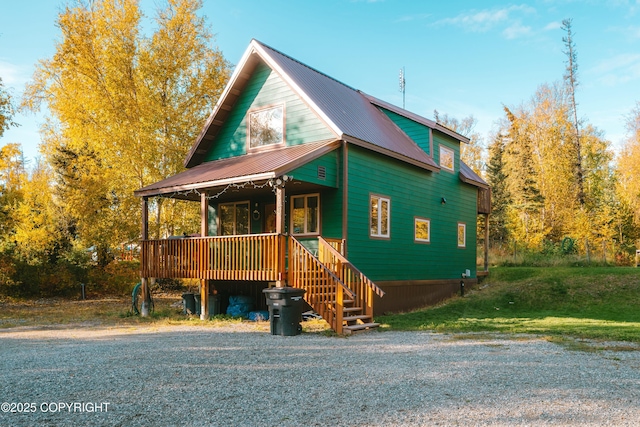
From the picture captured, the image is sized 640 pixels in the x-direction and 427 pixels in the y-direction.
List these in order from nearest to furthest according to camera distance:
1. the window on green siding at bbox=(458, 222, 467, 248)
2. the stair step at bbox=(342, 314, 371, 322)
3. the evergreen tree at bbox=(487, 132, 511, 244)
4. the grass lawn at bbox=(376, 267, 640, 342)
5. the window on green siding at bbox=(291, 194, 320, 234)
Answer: the stair step at bbox=(342, 314, 371, 322) → the grass lawn at bbox=(376, 267, 640, 342) → the window on green siding at bbox=(291, 194, 320, 234) → the window on green siding at bbox=(458, 222, 467, 248) → the evergreen tree at bbox=(487, 132, 511, 244)

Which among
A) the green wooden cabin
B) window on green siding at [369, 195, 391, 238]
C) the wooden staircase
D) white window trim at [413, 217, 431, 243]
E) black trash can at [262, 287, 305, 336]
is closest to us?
black trash can at [262, 287, 305, 336]

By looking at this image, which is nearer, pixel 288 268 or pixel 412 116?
pixel 288 268

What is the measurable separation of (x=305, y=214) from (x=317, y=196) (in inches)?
28.3

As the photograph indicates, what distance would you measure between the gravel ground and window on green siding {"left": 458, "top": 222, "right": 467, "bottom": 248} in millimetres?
9754

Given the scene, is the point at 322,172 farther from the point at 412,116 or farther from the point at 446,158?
the point at 446,158

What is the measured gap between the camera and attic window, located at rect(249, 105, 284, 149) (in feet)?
49.8

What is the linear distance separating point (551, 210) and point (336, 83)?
2085cm

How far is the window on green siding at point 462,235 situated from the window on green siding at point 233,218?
27.3 ft

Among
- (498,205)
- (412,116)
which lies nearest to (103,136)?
(412,116)

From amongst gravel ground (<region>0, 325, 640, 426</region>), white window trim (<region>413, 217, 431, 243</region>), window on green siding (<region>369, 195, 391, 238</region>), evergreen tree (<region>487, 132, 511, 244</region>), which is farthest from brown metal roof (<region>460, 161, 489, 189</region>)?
evergreen tree (<region>487, 132, 511, 244</region>)

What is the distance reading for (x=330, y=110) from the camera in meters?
14.2

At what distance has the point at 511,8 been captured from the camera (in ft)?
76.4

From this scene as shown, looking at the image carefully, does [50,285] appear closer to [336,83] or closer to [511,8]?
[336,83]

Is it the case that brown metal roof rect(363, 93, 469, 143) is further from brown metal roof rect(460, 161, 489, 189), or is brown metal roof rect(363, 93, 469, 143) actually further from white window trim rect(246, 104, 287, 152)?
white window trim rect(246, 104, 287, 152)
